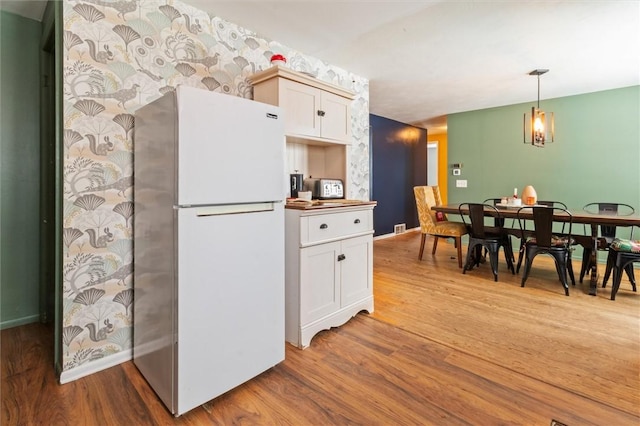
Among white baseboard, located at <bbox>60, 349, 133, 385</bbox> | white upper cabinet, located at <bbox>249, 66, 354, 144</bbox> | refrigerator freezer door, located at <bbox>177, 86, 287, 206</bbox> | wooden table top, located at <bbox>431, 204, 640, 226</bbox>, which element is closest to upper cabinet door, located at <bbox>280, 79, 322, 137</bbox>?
white upper cabinet, located at <bbox>249, 66, 354, 144</bbox>

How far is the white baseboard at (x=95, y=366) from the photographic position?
5.61ft

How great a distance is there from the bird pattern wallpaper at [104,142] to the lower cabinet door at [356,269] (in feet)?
4.57

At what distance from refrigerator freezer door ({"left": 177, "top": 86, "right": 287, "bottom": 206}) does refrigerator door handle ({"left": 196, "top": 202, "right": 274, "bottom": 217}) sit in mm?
30

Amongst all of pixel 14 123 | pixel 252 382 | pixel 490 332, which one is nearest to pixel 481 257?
pixel 490 332

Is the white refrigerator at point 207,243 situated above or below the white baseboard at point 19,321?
above

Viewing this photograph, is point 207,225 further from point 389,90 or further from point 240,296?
point 389,90

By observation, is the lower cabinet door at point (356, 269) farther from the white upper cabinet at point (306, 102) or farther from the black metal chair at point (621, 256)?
the black metal chair at point (621, 256)

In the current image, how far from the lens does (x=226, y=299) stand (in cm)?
155

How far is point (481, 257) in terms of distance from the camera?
167 inches

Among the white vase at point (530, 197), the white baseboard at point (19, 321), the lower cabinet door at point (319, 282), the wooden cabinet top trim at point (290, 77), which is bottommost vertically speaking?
the white baseboard at point (19, 321)

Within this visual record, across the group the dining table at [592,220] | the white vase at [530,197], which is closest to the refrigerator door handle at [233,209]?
the dining table at [592,220]

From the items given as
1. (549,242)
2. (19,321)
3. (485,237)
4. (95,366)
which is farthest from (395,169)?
(19,321)

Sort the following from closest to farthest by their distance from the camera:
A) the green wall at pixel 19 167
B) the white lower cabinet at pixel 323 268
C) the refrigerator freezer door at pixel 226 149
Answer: the refrigerator freezer door at pixel 226 149 < the white lower cabinet at pixel 323 268 < the green wall at pixel 19 167

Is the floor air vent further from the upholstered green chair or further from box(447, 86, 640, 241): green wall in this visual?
the upholstered green chair
